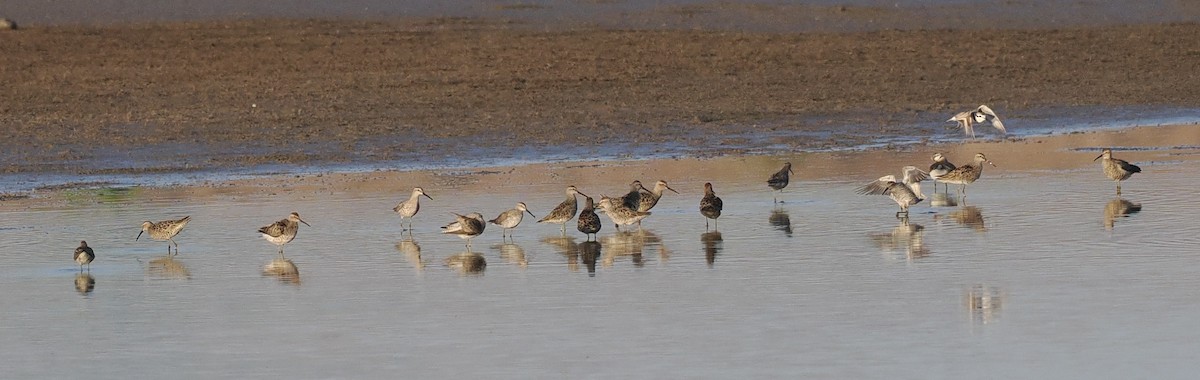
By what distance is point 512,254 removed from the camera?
13.2 meters

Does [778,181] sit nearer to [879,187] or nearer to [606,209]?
[879,187]

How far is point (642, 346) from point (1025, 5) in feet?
91.0

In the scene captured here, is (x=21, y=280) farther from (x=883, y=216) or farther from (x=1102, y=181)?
(x=1102, y=181)

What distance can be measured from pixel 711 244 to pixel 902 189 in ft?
7.89

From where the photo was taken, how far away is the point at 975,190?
1689cm

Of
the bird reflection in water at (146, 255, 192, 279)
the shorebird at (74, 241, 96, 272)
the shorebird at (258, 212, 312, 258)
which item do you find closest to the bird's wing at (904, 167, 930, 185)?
the shorebird at (258, 212, 312, 258)

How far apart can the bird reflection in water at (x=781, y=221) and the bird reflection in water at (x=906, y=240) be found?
24.9 inches

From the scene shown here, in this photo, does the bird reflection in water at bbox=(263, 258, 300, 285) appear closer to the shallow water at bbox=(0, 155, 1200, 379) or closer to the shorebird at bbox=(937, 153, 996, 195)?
the shallow water at bbox=(0, 155, 1200, 379)

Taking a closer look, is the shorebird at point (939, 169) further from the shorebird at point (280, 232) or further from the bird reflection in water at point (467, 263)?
the shorebird at point (280, 232)

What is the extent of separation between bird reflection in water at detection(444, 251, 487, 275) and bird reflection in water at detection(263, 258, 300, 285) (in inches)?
39.7

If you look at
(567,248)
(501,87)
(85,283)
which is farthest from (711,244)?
(501,87)

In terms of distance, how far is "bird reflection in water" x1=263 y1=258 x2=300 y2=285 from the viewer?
472 inches

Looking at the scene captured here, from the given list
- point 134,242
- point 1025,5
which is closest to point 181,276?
point 134,242

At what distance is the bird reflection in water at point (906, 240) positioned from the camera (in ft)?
41.4
